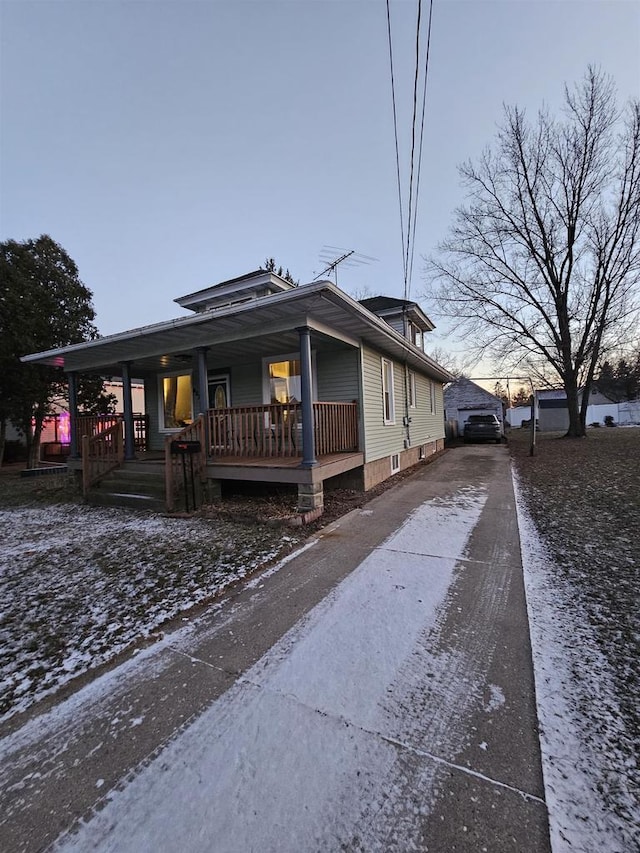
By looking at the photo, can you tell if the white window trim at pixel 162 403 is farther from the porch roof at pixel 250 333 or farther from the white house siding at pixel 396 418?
the white house siding at pixel 396 418

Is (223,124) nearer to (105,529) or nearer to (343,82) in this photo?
(343,82)

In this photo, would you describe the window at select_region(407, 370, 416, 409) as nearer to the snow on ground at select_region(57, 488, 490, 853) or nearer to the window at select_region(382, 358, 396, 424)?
the window at select_region(382, 358, 396, 424)

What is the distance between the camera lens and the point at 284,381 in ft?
28.6

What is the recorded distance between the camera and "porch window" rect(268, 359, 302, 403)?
8.55 meters

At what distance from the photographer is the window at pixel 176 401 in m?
10.1

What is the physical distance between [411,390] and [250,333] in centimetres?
670

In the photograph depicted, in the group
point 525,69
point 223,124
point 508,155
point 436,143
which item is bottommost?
point 436,143

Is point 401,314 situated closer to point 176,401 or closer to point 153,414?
point 176,401

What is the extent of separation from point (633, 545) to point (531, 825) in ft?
12.4

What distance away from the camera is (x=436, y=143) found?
8.52m

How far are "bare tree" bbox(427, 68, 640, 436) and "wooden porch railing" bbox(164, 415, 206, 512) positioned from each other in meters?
17.1

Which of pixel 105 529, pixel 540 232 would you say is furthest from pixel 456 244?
pixel 105 529

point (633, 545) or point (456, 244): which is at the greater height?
point (456, 244)

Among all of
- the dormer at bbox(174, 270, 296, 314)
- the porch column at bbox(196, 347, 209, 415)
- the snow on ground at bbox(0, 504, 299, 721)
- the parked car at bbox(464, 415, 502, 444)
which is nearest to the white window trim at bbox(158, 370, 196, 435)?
the dormer at bbox(174, 270, 296, 314)
